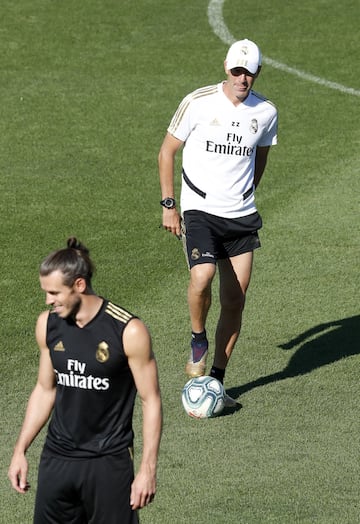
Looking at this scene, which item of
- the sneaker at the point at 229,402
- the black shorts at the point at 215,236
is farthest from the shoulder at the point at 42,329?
the sneaker at the point at 229,402

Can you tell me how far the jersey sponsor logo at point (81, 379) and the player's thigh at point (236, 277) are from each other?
393cm

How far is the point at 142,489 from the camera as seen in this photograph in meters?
6.97

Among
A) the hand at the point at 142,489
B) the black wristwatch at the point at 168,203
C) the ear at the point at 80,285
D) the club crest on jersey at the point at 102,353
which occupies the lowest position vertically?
the black wristwatch at the point at 168,203

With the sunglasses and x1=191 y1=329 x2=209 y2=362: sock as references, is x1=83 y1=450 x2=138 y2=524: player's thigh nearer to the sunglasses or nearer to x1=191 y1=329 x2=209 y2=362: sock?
x1=191 y1=329 x2=209 y2=362: sock

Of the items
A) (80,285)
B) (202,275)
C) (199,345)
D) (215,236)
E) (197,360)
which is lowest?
(197,360)

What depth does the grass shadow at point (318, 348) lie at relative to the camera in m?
11.6

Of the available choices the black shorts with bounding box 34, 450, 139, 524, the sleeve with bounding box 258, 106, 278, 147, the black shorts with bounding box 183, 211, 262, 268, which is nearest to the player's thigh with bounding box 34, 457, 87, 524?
the black shorts with bounding box 34, 450, 139, 524

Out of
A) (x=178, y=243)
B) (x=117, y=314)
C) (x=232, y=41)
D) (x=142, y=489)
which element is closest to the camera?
(x=142, y=489)

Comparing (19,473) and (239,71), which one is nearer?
(19,473)

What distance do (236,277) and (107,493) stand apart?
4126mm

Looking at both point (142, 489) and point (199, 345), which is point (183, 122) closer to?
point (199, 345)

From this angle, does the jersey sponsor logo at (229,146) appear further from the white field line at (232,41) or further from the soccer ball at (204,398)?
the white field line at (232,41)

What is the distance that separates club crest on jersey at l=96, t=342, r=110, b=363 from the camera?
7039 millimetres

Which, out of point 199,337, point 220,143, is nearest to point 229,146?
point 220,143
